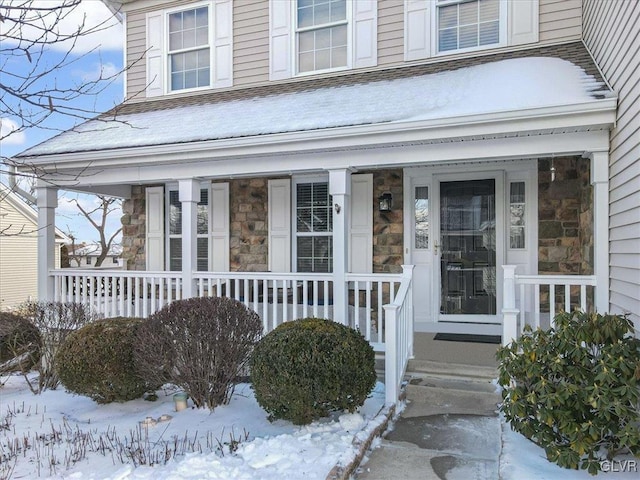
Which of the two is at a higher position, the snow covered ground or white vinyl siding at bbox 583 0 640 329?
white vinyl siding at bbox 583 0 640 329

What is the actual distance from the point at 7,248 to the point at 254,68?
15.8 metres

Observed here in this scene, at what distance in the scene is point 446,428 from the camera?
3875 mm

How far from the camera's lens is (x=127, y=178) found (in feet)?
20.7

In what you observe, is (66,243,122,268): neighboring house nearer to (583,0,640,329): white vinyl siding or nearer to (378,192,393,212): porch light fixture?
(378,192,393,212): porch light fixture

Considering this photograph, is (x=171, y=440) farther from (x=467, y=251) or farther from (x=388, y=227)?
(x=467, y=251)

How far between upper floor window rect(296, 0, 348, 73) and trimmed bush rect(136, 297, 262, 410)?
4.41 meters

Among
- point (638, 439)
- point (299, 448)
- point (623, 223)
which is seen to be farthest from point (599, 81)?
point (299, 448)

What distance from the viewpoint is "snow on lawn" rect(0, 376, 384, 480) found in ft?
10.2

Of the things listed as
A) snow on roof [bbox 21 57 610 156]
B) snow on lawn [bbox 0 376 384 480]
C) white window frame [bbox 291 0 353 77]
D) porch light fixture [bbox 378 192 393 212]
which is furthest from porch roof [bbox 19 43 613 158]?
snow on lawn [bbox 0 376 384 480]

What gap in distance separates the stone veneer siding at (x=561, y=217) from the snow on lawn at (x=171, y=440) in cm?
279

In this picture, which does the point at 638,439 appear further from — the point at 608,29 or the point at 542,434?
the point at 608,29

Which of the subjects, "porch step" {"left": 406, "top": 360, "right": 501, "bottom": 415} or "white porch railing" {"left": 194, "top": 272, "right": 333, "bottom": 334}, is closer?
"porch step" {"left": 406, "top": 360, "right": 501, "bottom": 415}

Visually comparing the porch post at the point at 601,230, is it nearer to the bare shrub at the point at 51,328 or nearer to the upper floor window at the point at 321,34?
the upper floor window at the point at 321,34

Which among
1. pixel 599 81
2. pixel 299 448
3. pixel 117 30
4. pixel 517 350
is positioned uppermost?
pixel 117 30
